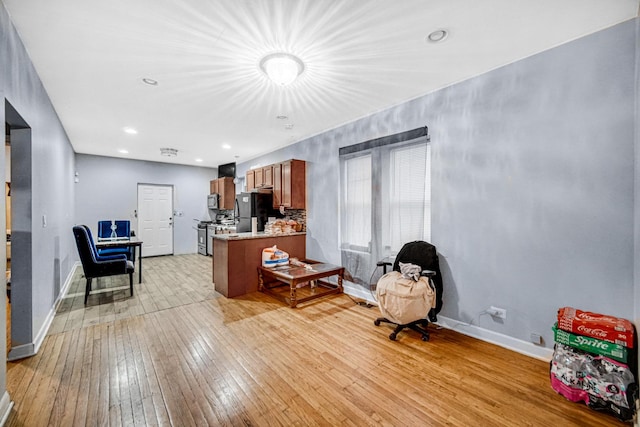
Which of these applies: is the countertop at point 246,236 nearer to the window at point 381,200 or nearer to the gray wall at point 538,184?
the window at point 381,200

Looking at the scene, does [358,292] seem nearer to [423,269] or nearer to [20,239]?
[423,269]

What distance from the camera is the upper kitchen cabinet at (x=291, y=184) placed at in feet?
15.6

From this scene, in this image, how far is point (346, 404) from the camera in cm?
179

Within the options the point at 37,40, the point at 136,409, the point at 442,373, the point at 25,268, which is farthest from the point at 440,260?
the point at 37,40

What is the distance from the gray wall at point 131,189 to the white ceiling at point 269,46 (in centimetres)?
339

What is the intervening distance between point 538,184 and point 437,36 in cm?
156

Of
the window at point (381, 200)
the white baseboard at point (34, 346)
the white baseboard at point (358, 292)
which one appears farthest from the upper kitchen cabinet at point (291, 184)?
the white baseboard at point (34, 346)

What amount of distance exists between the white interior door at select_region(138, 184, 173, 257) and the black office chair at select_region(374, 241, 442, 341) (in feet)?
22.1

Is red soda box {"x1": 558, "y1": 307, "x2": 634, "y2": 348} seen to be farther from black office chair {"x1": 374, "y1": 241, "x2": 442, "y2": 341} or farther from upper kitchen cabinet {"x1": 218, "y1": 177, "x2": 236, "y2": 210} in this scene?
upper kitchen cabinet {"x1": 218, "y1": 177, "x2": 236, "y2": 210}

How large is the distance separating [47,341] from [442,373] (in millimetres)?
3788

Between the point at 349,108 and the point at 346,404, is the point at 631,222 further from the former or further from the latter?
the point at 349,108

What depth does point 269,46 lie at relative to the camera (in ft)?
7.25

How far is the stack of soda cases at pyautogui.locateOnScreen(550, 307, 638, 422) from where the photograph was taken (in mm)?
1678

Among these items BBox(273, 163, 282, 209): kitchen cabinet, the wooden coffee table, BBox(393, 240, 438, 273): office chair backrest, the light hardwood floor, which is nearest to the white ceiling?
BBox(273, 163, 282, 209): kitchen cabinet
